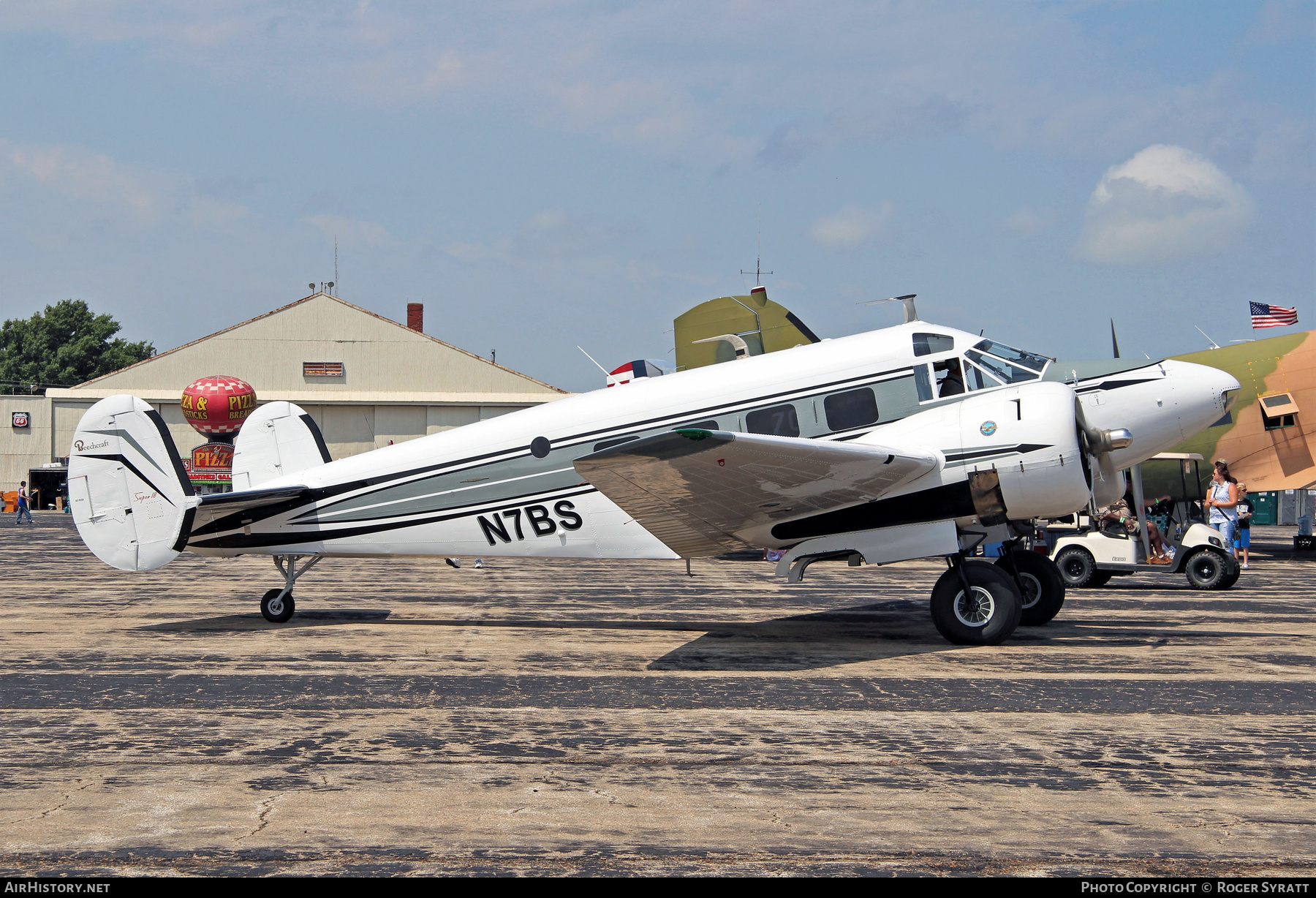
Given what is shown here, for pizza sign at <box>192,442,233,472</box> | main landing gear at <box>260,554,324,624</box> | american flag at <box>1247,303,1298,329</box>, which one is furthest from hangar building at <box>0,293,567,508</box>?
main landing gear at <box>260,554,324,624</box>

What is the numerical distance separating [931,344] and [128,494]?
32.6ft

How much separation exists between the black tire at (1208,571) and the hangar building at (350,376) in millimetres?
46624

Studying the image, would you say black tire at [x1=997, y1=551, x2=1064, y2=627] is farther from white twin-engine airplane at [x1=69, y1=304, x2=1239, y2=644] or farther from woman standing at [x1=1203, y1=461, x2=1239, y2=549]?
woman standing at [x1=1203, y1=461, x2=1239, y2=549]

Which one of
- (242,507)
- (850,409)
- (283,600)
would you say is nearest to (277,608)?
(283,600)

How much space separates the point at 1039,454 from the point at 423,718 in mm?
6694

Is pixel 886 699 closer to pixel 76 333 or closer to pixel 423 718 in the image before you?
pixel 423 718

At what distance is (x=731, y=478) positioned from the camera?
1008cm

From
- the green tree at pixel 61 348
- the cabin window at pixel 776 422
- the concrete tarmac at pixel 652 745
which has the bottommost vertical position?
the concrete tarmac at pixel 652 745

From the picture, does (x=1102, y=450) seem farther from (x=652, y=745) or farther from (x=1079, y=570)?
(x=1079, y=570)

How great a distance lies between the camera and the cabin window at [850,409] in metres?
11.5

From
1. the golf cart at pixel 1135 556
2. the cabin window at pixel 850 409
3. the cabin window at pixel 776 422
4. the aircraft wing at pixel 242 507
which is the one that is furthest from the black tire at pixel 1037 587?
the aircraft wing at pixel 242 507

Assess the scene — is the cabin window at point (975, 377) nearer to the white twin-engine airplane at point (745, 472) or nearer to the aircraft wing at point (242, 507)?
the white twin-engine airplane at point (745, 472)

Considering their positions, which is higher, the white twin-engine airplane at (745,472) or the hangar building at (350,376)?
the hangar building at (350,376)

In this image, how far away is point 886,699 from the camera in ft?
27.4
